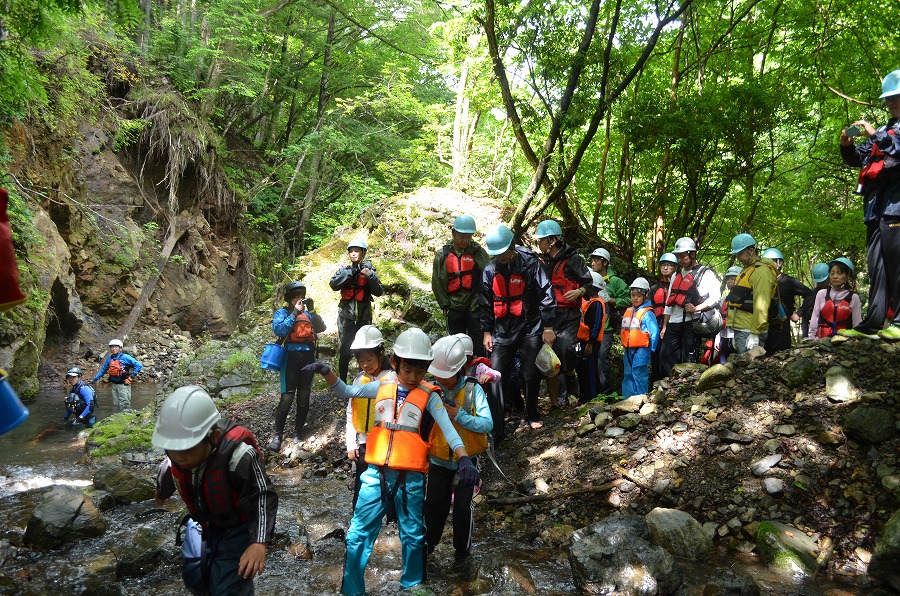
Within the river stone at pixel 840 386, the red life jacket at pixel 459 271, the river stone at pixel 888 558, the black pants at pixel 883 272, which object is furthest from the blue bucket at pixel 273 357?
the black pants at pixel 883 272

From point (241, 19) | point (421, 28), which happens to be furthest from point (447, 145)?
point (241, 19)

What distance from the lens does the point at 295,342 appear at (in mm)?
7684

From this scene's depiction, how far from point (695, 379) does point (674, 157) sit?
5.00 metres

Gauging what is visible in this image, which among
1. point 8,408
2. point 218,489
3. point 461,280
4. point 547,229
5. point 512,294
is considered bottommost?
point 218,489

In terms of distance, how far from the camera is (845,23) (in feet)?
35.0

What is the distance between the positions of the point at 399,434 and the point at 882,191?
5057mm

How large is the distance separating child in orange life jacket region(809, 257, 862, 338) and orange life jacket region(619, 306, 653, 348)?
8.52 feet

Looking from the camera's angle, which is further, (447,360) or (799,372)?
(799,372)

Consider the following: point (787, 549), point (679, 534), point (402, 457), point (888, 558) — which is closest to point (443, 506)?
point (402, 457)

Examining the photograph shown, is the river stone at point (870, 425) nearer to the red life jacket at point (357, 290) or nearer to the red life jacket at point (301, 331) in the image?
the red life jacket at point (357, 290)

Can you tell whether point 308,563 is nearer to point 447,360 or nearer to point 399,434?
point 399,434

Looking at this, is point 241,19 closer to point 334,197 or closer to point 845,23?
point 334,197

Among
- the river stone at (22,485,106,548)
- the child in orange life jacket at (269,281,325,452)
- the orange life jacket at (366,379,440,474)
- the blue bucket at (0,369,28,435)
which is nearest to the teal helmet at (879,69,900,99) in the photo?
the orange life jacket at (366,379,440,474)

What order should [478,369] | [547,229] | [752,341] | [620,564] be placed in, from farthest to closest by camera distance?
[752,341] < [547,229] < [478,369] < [620,564]
